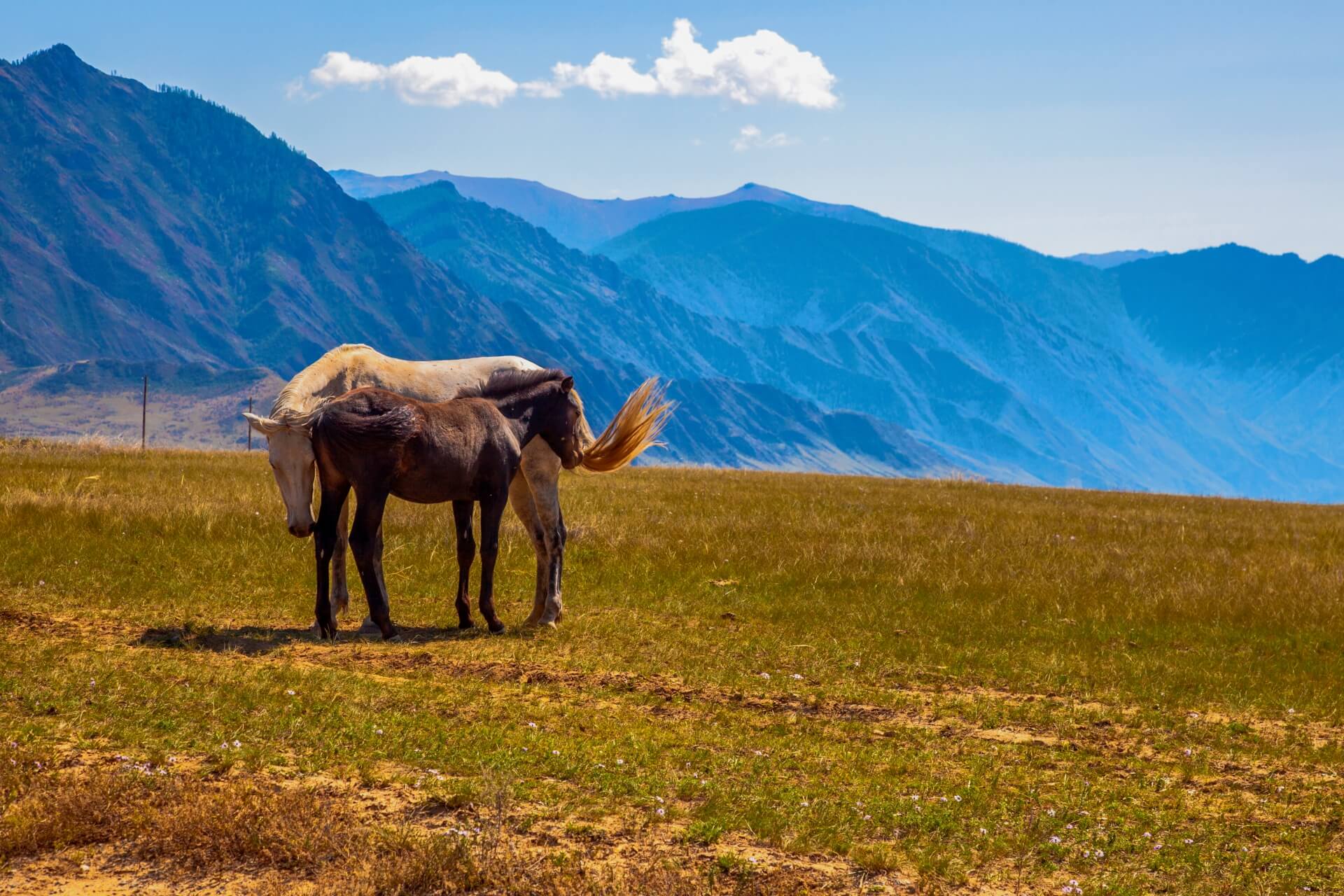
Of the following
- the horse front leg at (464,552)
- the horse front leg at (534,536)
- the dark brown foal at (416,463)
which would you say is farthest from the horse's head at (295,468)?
the horse front leg at (534,536)

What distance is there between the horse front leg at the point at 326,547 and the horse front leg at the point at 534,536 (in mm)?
2075

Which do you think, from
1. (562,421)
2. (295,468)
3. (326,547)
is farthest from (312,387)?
(562,421)

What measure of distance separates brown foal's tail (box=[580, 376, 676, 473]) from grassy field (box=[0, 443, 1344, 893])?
189 centimetres

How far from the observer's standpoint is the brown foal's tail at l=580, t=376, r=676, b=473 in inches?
579

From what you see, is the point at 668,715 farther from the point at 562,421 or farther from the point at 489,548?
the point at 562,421

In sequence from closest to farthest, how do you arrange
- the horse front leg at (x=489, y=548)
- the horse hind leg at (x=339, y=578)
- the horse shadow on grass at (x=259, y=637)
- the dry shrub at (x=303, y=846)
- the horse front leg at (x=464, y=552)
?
the dry shrub at (x=303, y=846), the horse shadow on grass at (x=259, y=637), the horse front leg at (x=489, y=548), the horse front leg at (x=464, y=552), the horse hind leg at (x=339, y=578)

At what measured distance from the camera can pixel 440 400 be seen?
13.8 m

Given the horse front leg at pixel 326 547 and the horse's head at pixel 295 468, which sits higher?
the horse's head at pixel 295 468

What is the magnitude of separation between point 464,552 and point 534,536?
1.22m

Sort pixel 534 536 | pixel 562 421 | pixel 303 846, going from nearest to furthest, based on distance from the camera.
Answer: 1. pixel 303 846
2. pixel 562 421
3. pixel 534 536

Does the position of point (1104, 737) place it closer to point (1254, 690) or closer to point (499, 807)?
point (1254, 690)

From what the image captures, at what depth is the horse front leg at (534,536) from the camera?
1390 centimetres

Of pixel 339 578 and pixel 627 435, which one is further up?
pixel 627 435

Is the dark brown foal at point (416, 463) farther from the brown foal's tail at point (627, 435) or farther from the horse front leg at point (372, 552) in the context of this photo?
the brown foal's tail at point (627, 435)
